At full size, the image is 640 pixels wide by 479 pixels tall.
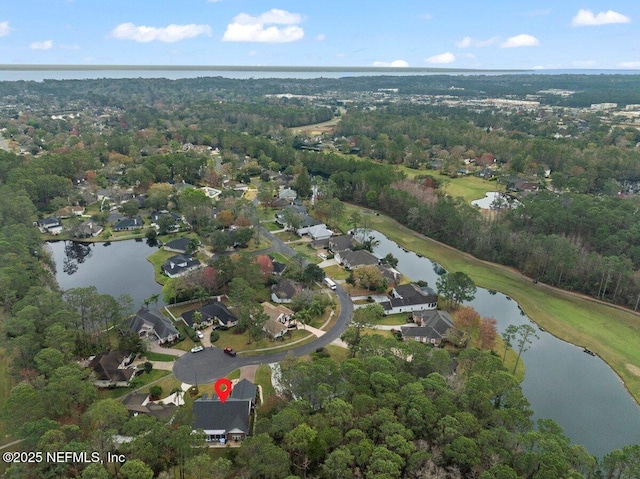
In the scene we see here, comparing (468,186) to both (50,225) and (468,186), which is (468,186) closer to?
(468,186)

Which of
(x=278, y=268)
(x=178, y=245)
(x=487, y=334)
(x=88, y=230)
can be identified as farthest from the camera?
(x=88, y=230)

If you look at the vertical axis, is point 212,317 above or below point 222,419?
below

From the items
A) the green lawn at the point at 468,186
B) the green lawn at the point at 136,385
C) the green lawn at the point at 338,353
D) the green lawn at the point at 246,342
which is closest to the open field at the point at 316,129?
the green lawn at the point at 468,186

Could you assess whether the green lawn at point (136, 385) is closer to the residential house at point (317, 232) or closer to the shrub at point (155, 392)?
the shrub at point (155, 392)

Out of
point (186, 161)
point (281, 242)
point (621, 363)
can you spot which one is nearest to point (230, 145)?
point (186, 161)

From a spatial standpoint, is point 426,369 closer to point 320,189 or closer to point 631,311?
point 631,311

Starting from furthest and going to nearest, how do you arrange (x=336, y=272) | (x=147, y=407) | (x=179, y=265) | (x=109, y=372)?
(x=336, y=272)
(x=179, y=265)
(x=109, y=372)
(x=147, y=407)

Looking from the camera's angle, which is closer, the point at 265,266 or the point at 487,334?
the point at 487,334

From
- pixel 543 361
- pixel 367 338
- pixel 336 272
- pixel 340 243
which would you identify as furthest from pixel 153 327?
pixel 543 361
